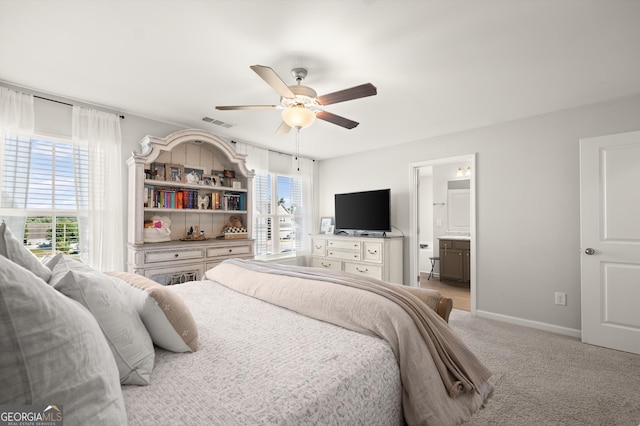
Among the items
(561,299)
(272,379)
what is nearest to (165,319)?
(272,379)

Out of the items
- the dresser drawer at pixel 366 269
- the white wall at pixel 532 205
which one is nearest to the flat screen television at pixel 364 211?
the dresser drawer at pixel 366 269

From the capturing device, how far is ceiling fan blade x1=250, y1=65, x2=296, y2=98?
189 centimetres

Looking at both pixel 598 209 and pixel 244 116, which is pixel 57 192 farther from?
pixel 598 209

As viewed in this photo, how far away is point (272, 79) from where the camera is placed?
2.04m

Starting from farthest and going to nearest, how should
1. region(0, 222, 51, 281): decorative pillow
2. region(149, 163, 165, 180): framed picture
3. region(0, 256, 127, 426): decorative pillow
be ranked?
region(149, 163, 165, 180): framed picture, region(0, 222, 51, 281): decorative pillow, region(0, 256, 127, 426): decorative pillow

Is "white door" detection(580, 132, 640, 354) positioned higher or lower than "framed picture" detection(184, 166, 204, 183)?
lower

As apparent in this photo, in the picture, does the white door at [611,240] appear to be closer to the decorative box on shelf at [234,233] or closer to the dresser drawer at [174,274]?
the decorative box on shelf at [234,233]

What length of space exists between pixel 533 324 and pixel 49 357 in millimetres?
4321

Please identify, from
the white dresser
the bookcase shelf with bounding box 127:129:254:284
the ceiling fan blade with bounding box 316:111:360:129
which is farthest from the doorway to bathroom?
the bookcase shelf with bounding box 127:129:254:284

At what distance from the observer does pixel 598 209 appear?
2998 mm

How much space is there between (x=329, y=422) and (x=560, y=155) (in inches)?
149

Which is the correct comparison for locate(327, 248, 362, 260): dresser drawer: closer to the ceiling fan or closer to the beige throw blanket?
the ceiling fan

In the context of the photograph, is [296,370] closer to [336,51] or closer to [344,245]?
[336,51]

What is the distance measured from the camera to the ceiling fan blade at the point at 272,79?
1.89 m
